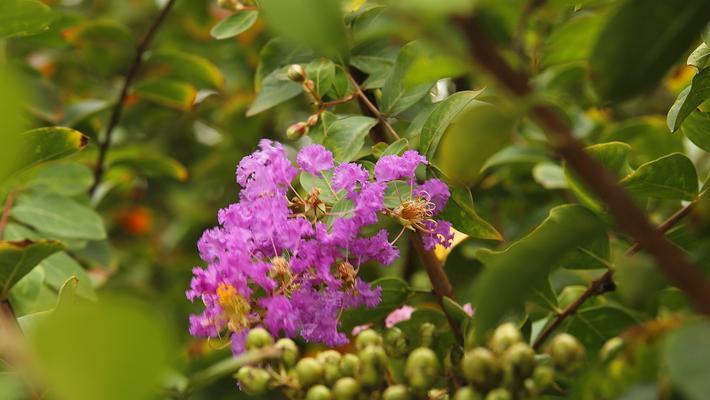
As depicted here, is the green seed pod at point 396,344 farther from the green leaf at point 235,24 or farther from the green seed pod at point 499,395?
the green leaf at point 235,24

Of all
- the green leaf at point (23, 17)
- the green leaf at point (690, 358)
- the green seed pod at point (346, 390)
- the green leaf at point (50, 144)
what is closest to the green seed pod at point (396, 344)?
the green seed pod at point (346, 390)

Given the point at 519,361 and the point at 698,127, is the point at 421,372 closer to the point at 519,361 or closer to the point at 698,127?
the point at 519,361

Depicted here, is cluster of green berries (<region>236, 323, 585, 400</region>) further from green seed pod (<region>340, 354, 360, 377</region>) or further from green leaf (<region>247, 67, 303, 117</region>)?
green leaf (<region>247, 67, 303, 117</region>)

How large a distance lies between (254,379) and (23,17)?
64 centimetres

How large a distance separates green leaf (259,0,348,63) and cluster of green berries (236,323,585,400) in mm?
269

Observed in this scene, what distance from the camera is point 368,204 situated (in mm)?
843

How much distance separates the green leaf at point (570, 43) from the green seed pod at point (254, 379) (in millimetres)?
666

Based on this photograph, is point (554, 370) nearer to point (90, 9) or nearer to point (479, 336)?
point (479, 336)

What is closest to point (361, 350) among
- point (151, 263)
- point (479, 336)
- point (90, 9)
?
point (479, 336)

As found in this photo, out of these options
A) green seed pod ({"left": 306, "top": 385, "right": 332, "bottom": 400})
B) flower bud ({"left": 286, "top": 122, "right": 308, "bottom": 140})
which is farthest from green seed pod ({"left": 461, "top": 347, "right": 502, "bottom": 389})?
flower bud ({"left": 286, "top": 122, "right": 308, "bottom": 140})

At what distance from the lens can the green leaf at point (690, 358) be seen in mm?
462

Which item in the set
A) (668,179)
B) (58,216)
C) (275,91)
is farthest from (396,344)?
(58,216)

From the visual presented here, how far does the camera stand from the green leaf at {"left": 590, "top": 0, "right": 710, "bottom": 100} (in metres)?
0.54

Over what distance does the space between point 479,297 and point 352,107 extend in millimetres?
1065
